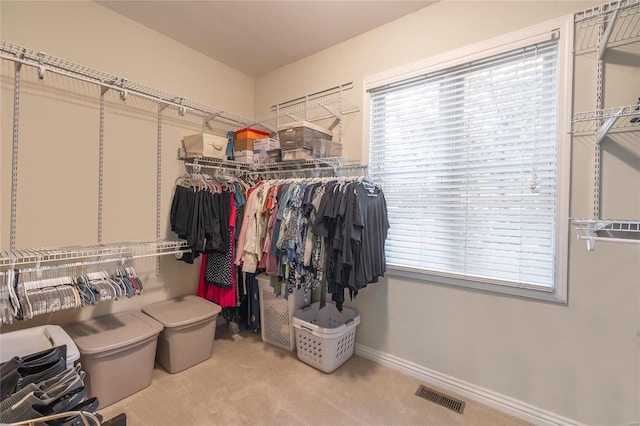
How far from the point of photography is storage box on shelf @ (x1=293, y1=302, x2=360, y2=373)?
2.16 meters

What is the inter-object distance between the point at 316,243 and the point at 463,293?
1.10 metres

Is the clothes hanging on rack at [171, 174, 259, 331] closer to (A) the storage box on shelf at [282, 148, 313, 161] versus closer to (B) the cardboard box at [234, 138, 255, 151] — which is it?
(B) the cardboard box at [234, 138, 255, 151]

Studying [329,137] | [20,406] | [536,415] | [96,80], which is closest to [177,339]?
[20,406]

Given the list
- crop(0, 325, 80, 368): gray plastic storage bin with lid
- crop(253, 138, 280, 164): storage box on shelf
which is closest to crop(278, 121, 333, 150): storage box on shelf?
crop(253, 138, 280, 164): storage box on shelf

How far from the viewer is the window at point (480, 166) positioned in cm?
172

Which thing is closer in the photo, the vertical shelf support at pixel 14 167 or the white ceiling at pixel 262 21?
the vertical shelf support at pixel 14 167

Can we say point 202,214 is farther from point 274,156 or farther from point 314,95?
point 314,95

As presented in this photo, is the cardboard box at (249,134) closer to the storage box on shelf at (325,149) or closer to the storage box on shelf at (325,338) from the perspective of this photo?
the storage box on shelf at (325,149)

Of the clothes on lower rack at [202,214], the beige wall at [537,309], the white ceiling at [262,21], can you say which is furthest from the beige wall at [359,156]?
the clothes on lower rack at [202,214]

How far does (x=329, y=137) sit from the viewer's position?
8.61 feet

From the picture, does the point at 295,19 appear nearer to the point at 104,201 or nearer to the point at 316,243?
the point at 316,243

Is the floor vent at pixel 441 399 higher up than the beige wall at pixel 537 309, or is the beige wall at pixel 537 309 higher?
the beige wall at pixel 537 309

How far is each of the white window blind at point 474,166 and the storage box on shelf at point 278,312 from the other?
90 centimetres

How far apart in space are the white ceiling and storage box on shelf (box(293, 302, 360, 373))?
8.06 ft
